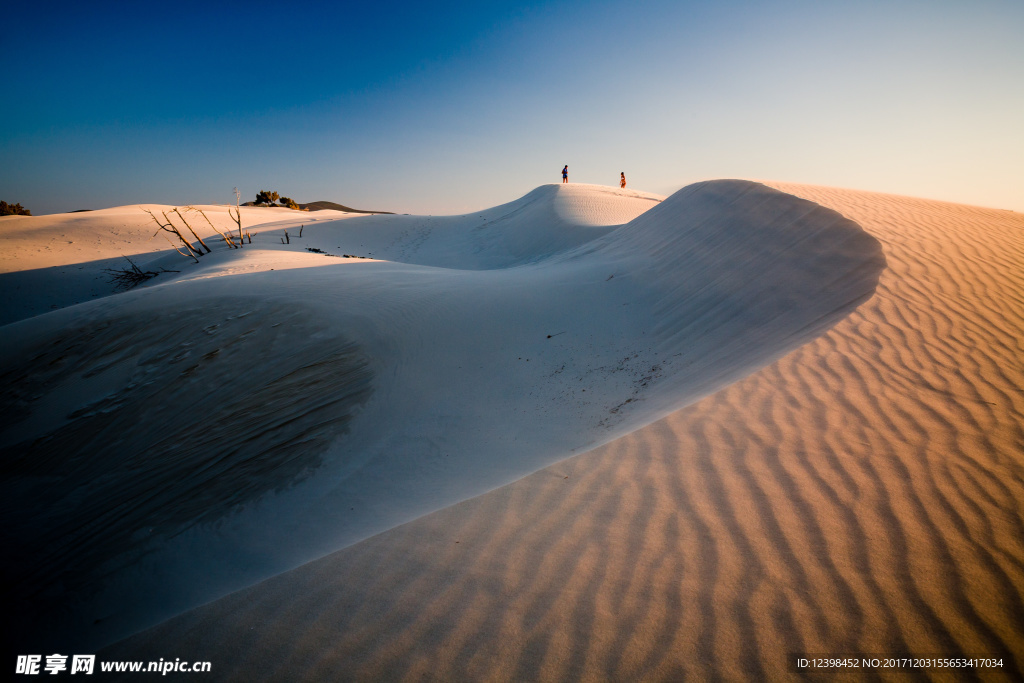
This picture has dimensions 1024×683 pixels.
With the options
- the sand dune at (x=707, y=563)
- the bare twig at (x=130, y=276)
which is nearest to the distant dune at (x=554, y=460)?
the sand dune at (x=707, y=563)

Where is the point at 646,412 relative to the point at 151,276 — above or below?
below

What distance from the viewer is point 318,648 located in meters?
1.94

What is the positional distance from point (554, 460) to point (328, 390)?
252cm

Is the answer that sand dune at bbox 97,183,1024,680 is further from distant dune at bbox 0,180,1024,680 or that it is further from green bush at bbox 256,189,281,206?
green bush at bbox 256,189,281,206

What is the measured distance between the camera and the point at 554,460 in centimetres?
323

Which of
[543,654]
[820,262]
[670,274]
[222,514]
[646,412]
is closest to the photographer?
[543,654]

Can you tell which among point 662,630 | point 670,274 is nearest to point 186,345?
point 662,630

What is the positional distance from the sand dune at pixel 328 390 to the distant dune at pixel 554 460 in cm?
3

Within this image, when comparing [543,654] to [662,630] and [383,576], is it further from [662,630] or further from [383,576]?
[383,576]

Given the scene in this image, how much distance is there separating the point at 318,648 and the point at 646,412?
271 cm

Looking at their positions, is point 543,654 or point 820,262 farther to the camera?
point 820,262

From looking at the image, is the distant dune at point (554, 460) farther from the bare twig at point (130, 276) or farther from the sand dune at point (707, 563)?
the bare twig at point (130, 276)

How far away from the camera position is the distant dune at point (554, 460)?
1.91m

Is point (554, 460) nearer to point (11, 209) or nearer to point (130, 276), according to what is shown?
point (130, 276)
